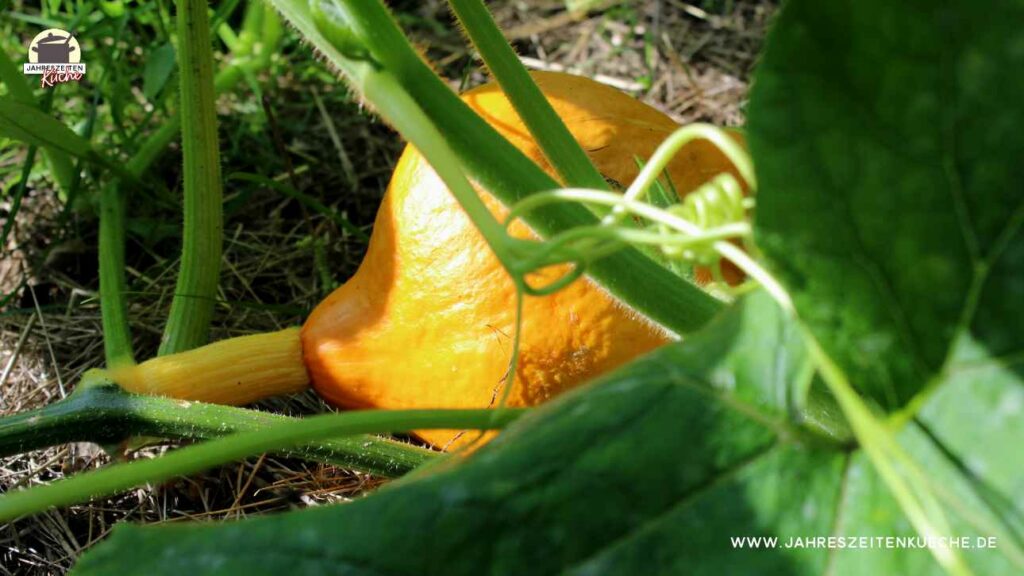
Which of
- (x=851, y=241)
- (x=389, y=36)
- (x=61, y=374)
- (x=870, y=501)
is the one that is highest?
(x=389, y=36)

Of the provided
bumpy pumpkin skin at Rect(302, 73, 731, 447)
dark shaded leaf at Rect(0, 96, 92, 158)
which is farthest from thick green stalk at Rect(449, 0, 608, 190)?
dark shaded leaf at Rect(0, 96, 92, 158)

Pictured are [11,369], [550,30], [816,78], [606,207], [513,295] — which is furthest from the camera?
[550,30]

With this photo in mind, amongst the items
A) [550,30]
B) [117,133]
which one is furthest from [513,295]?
[550,30]

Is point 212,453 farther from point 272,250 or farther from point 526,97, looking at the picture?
point 272,250

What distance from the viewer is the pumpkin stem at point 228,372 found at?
116cm

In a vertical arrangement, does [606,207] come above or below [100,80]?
below

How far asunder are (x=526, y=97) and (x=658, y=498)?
18.3 inches

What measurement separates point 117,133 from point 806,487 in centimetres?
124

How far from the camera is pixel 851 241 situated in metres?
0.60

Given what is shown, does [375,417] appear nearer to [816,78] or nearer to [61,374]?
[816,78]

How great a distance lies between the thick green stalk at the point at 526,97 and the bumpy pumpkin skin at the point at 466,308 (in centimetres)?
15

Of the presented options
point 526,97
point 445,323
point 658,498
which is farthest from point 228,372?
point 658,498

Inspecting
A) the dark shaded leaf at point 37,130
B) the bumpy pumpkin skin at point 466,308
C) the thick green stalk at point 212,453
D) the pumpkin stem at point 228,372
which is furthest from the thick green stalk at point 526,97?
the dark shaded leaf at point 37,130

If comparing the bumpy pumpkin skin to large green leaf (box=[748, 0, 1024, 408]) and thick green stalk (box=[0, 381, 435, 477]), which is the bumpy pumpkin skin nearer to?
thick green stalk (box=[0, 381, 435, 477])
